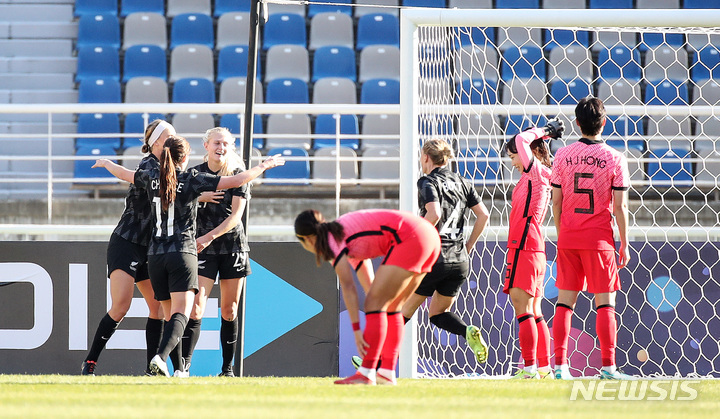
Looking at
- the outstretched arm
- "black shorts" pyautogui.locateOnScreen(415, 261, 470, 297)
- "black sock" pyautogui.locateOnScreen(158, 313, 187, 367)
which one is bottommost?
"black sock" pyautogui.locateOnScreen(158, 313, 187, 367)

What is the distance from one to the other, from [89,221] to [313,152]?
294cm

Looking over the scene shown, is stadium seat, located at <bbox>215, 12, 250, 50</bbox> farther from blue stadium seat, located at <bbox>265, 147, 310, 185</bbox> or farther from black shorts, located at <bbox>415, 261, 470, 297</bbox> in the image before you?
black shorts, located at <bbox>415, 261, 470, 297</bbox>

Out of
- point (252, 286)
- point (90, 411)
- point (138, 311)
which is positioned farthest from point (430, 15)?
point (90, 411)

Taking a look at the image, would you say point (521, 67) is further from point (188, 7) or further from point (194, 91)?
point (188, 7)

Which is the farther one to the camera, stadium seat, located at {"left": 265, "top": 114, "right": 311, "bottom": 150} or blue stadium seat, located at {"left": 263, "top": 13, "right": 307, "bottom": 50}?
blue stadium seat, located at {"left": 263, "top": 13, "right": 307, "bottom": 50}

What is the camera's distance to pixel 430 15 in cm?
636

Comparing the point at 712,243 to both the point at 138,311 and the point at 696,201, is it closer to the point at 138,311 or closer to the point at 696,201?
the point at 696,201

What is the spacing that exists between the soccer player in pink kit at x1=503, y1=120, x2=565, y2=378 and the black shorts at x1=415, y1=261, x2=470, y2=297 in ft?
0.99

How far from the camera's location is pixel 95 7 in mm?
13398

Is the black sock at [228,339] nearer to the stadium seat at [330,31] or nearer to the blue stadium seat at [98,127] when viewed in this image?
the blue stadium seat at [98,127]

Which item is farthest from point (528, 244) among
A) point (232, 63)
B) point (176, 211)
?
point (232, 63)

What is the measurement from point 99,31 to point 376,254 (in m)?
9.55

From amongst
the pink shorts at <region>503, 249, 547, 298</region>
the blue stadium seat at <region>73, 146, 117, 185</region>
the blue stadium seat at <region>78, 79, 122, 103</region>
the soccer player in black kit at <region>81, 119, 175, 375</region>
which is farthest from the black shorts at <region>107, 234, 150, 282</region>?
the blue stadium seat at <region>78, 79, 122, 103</region>

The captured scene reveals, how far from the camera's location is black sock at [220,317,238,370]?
6.17 meters
